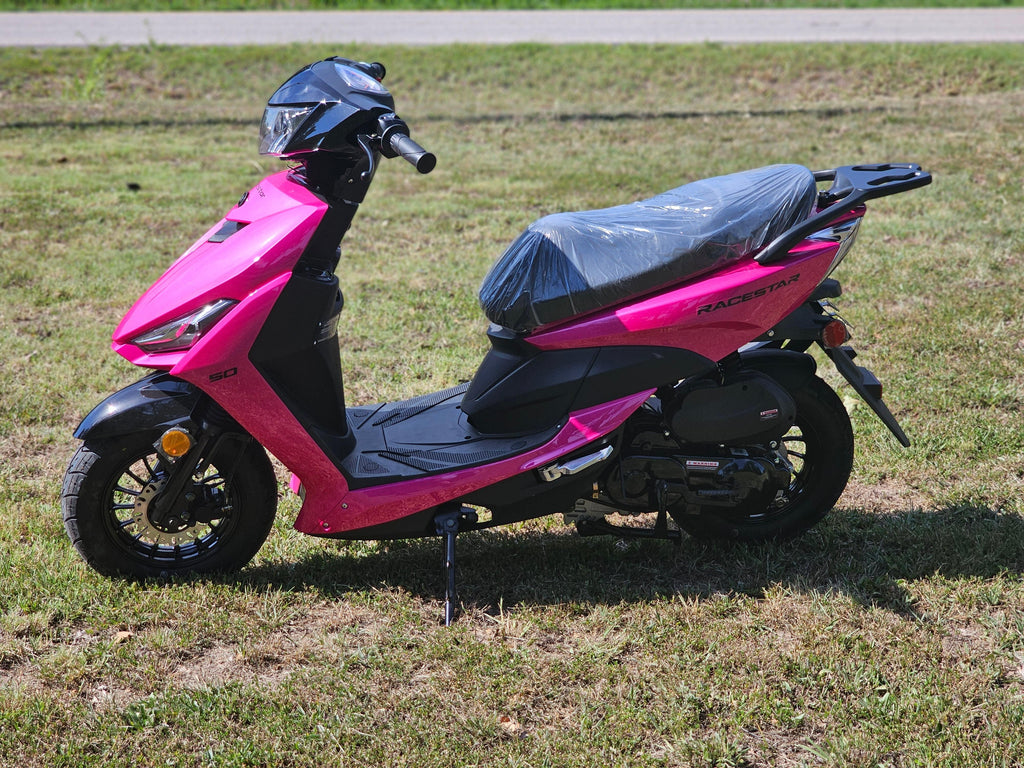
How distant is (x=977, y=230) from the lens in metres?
6.48

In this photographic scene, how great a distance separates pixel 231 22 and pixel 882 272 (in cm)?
1245

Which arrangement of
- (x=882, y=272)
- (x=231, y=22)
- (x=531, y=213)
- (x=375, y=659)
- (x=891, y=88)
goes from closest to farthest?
(x=375, y=659)
(x=882, y=272)
(x=531, y=213)
(x=891, y=88)
(x=231, y=22)

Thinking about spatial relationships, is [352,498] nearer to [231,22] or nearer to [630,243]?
[630,243]

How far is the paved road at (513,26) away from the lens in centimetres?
1350

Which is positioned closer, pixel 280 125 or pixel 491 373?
pixel 280 125

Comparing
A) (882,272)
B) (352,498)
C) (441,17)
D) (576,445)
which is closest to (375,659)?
(352,498)

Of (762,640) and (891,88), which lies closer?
(762,640)

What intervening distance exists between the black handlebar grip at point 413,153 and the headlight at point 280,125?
11.5 inches

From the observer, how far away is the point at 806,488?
3.31m

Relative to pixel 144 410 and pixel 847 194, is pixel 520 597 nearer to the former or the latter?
pixel 144 410

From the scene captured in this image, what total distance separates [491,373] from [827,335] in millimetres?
1059

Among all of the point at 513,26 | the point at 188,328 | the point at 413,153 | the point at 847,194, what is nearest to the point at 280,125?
the point at 413,153

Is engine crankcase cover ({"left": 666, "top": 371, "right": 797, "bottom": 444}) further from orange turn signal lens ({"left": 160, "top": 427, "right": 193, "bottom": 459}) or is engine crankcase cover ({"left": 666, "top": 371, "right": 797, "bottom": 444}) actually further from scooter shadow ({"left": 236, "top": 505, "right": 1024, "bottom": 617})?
orange turn signal lens ({"left": 160, "top": 427, "right": 193, "bottom": 459})

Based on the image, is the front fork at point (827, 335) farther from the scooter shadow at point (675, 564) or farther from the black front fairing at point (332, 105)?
the black front fairing at point (332, 105)
